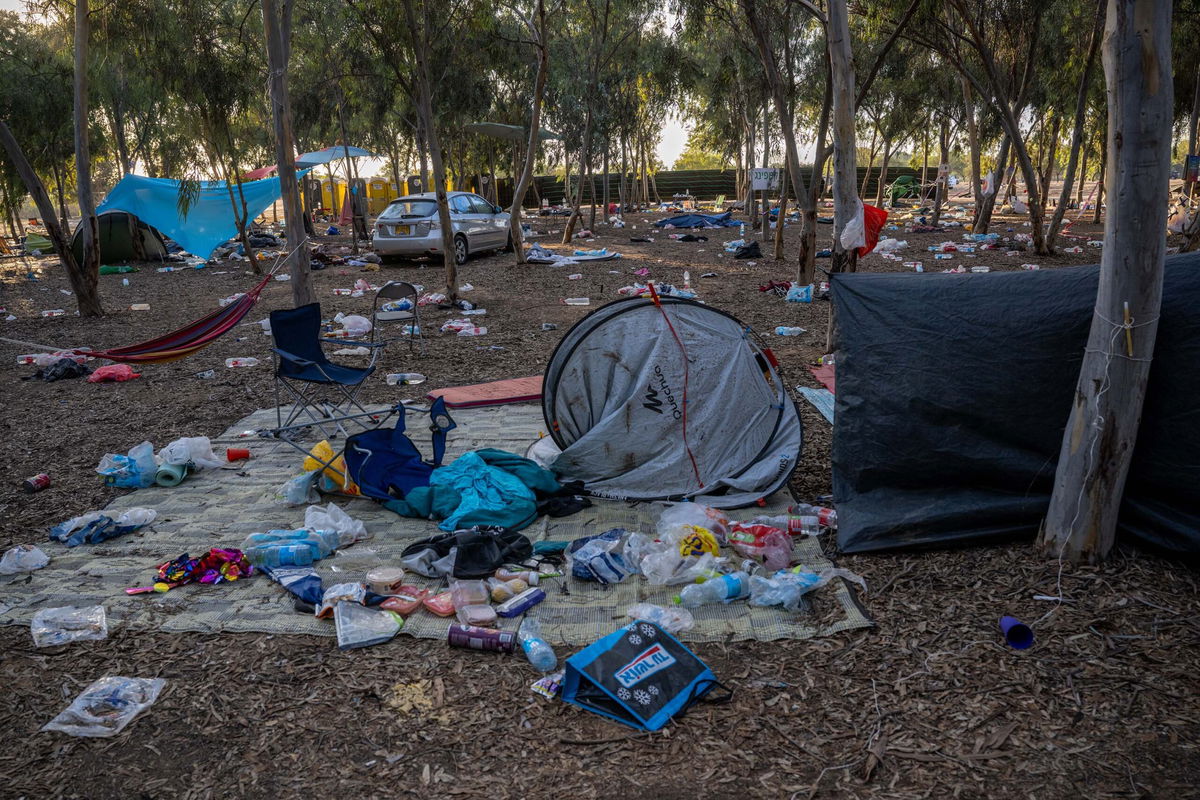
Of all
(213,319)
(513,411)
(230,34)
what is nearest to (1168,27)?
(513,411)

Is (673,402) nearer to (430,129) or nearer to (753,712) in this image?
(753,712)

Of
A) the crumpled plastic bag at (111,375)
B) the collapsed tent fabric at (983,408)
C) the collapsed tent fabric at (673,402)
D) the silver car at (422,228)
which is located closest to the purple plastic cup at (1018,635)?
the collapsed tent fabric at (983,408)

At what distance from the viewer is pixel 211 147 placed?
50.6ft

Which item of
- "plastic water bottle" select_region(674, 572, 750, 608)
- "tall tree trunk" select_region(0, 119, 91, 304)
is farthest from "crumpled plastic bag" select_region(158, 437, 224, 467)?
"tall tree trunk" select_region(0, 119, 91, 304)

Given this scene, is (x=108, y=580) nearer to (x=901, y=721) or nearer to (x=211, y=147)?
(x=901, y=721)

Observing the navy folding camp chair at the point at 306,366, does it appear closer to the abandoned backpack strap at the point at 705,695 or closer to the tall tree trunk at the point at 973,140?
the abandoned backpack strap at the point at 705,695

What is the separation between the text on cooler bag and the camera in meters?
2.80

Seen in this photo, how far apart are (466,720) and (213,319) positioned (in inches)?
186

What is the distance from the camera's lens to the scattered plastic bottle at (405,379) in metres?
7.17

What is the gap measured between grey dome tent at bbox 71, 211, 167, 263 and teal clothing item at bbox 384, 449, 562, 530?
16.5 m

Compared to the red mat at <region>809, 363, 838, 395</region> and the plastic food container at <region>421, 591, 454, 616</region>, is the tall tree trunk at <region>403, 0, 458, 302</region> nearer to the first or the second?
the red mat at <region>809, 363, 838, 395</region>

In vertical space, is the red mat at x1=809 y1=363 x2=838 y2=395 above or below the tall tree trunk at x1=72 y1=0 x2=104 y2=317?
below

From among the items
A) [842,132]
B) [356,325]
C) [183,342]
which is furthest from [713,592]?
[356,325]

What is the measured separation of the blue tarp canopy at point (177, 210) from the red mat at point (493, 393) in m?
12.2
